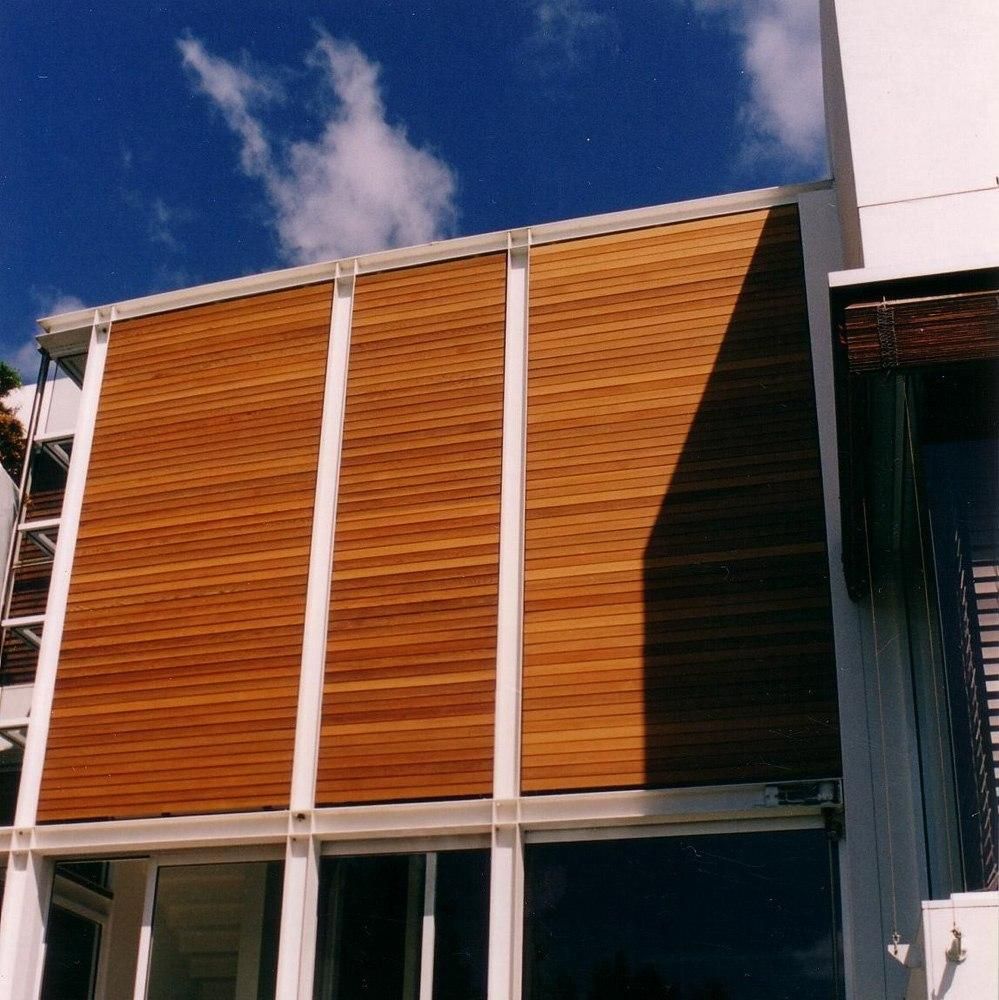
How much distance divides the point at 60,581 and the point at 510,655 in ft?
15.1

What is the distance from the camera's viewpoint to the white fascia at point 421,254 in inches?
473

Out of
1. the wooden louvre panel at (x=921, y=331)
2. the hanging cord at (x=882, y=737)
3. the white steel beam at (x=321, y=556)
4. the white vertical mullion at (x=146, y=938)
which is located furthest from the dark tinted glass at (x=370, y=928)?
the wooden louvre panel at (x=921, y=331)

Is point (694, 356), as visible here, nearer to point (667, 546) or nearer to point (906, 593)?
point (667, 546)

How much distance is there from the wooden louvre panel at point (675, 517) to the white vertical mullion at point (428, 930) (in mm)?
1062

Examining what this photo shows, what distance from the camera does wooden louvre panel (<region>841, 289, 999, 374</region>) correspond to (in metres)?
7.19

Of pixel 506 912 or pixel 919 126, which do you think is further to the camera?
pixel 506 912

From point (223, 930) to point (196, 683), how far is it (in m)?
2.08

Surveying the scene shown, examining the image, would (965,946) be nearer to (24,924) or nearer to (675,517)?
(675,517)

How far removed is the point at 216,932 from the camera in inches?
424

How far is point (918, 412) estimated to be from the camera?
7.79 meters

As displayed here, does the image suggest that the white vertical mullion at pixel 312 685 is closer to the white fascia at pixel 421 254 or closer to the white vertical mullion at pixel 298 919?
the white vertical mullion at pixel 298 919

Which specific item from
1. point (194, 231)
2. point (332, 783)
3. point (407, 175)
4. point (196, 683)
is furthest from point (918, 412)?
point (194, 231)

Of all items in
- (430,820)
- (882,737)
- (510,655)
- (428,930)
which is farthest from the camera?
(510,655)

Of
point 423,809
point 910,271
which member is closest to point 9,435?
point 423,809
